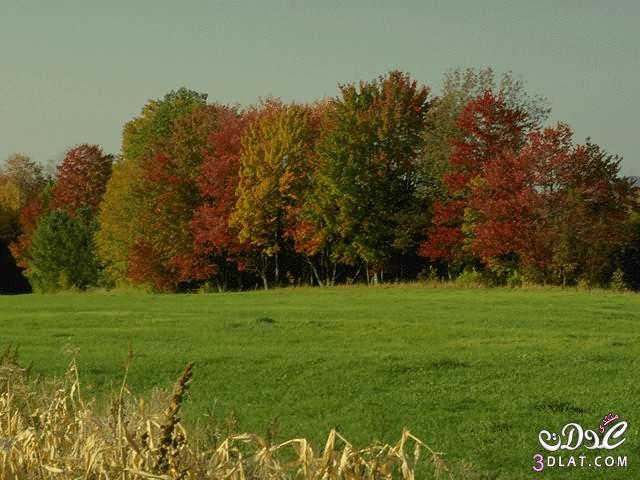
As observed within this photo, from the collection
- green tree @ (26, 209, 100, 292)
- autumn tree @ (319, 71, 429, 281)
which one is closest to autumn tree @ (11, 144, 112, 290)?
green tree @ (26, 209, 100, 292)

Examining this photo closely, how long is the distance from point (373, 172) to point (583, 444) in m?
44.3

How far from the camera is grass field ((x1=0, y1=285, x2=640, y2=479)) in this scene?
458 inches

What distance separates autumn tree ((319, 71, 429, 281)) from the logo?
A: 41742 millimetres

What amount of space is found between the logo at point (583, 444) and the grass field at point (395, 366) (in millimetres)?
129

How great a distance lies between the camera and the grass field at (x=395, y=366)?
38.1ft

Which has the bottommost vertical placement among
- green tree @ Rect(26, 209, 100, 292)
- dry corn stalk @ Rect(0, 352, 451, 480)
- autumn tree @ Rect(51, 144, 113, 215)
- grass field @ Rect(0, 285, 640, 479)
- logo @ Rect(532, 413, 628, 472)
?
logo @ Rect(532, 413, 628, 472)

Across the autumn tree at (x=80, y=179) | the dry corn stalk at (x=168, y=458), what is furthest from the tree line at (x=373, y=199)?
the dry corn stalk at (x=168, y=458)

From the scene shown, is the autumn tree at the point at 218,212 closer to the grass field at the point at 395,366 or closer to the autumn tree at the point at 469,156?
the autumn tree at the point at 469,156

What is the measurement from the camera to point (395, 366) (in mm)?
16891

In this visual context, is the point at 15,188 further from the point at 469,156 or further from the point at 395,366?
the point at 395,366

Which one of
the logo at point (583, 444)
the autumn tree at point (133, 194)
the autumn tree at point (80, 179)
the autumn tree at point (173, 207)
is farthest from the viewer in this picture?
the autumn tree at point (80, 179)

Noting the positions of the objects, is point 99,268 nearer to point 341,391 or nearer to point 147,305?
point 147,305

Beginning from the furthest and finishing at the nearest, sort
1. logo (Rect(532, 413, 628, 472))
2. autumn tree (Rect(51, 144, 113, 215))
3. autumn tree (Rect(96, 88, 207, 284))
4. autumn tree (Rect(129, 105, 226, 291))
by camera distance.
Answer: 1. autumn tree (Rect(51, 144, 113, 215))
2. autumn tree (Rect(96, 88, 207, 284))
3. autumn tree (Rect(129, 105, 226, 291))
4. logo (Rect(532, 413, 628, 472))

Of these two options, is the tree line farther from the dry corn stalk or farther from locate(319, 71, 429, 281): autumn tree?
the dry corn stalk
